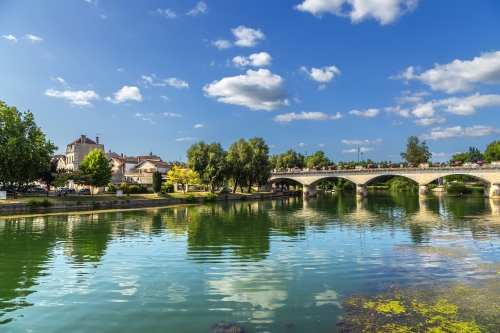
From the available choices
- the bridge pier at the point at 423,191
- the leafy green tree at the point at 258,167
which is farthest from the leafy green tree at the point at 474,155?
the leafy green tree at the point at 258,167

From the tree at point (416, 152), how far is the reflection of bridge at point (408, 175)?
30.6m

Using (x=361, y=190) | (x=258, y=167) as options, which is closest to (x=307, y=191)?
(x=361, y=190)

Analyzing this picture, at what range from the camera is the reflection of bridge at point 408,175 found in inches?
2660

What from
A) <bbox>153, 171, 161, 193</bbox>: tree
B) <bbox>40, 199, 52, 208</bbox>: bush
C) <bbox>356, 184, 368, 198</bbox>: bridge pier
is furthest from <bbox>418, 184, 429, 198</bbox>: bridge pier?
<bbox>40, 199, 52, 208</bbox>: bush

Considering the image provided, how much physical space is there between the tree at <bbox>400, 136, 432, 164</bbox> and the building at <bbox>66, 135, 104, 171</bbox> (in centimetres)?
8809

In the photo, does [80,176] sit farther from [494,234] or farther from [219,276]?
[494,234]

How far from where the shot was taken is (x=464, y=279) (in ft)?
42.0

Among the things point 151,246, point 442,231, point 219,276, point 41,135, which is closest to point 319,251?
point 219,276

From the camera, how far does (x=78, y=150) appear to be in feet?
278

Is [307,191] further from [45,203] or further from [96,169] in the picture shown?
[45,203]

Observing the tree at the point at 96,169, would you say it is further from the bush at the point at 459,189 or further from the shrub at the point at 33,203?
the bush at the point at 459,189

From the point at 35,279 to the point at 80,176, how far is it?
41.4m

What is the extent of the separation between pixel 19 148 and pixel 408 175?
240ft

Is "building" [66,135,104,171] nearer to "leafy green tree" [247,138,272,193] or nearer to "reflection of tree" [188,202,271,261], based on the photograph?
"leafy green tree" [247,138,272,193]
